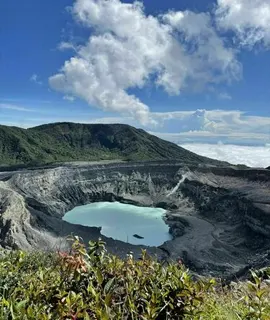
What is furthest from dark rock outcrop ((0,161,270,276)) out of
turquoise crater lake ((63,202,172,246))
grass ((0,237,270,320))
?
grass ((0,237,270,320))

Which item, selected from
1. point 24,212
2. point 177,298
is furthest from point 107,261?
point 24,212

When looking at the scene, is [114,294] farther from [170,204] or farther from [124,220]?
[170,204]

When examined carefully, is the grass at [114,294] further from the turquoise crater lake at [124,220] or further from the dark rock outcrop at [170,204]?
the turquoise crater lake at [124,220]

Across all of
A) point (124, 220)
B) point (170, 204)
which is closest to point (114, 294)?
point (124, 220)

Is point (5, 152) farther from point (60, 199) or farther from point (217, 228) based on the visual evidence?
point (217, 228)

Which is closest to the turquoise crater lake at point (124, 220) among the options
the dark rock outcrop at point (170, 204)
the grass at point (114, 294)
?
the dark rock outcrop at point (170, 204)

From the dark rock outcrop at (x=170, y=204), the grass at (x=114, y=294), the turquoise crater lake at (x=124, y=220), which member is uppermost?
the grass at (x=114, y=294)

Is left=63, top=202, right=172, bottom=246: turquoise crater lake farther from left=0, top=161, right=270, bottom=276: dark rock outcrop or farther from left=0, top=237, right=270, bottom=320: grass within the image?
left=0, top=237, right=270, bottom=320: grass
